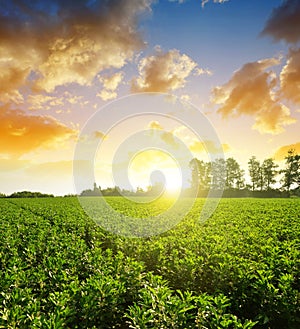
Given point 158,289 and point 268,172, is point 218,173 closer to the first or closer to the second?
point 268,172

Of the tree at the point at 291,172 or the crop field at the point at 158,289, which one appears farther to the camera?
the tree at the point at 291,172

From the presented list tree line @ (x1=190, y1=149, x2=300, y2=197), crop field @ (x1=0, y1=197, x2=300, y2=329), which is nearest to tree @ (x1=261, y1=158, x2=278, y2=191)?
tree line @ (x1=190, y1=149, x2=300, y2=197)

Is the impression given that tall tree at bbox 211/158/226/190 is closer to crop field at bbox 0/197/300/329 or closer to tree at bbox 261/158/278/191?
tree at bbox 261/158/278/191

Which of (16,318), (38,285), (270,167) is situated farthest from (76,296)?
(270,167)

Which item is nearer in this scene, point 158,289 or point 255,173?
point 158,289

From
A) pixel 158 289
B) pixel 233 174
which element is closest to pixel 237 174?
pixel 233 174

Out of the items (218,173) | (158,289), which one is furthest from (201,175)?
(158,289)

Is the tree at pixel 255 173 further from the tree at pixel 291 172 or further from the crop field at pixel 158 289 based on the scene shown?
the crop field at pixel 158 289

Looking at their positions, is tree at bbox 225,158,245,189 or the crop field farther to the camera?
tree at bbox 225,158,245,189

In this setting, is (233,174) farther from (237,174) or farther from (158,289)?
(158,289)

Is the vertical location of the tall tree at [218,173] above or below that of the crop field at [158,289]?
above

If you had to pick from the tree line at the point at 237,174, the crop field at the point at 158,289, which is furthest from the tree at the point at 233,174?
the crop field at the point at 158,289

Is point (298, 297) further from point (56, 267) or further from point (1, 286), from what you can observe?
point (1, 286)

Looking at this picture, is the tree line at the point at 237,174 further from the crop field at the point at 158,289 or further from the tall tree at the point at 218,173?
the crop field at the point at 158,289
